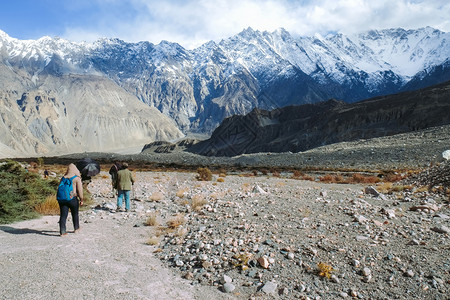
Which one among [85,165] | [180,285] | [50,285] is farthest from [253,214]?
[85,165]

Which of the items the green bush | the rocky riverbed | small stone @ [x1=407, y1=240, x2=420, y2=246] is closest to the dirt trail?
the rocky riverbed

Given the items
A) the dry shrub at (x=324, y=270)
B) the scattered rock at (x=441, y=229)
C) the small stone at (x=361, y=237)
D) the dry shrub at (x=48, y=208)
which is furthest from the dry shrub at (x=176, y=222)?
the scattered rock at (x=441, y=229)

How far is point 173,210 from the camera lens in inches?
483

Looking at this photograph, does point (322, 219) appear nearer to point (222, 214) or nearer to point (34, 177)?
point (222, 214)

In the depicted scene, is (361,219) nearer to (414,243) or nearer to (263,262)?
→ (414,243)

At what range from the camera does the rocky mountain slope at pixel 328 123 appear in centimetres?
9381

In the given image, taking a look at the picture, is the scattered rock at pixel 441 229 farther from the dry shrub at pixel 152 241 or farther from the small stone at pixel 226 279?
the dry shrub at pixel 152 241

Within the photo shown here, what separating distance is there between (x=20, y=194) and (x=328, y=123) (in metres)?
113

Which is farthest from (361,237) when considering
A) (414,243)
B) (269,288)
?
(269,288)

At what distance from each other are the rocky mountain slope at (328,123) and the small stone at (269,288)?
95.8 metres

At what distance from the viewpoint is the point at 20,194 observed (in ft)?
39.3

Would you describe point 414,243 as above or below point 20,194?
below

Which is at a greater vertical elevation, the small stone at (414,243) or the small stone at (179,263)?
the small stone at (414,243)

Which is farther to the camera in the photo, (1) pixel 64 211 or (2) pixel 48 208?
(2) pixel 48 208
